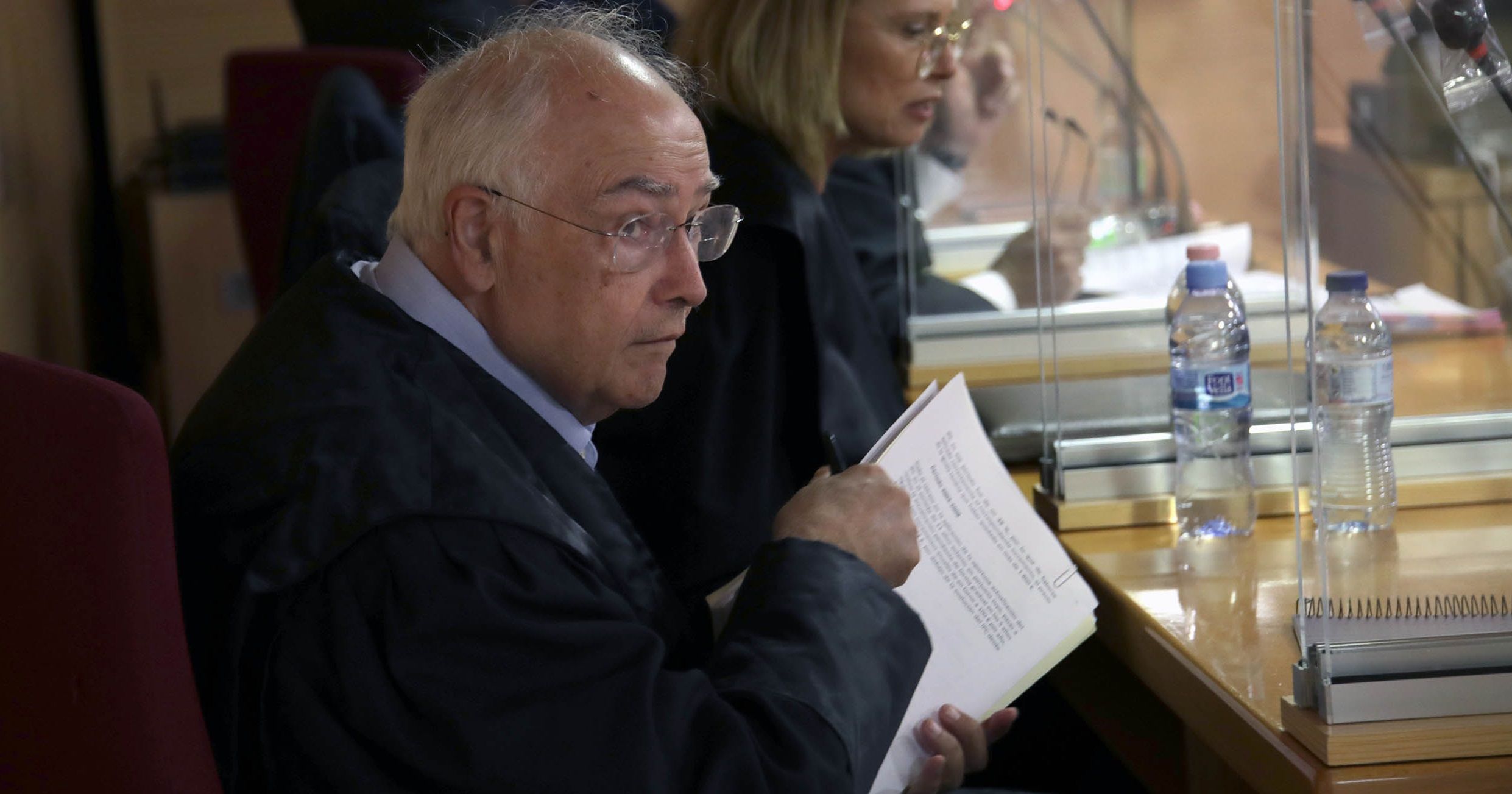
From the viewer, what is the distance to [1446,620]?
949 millimetres

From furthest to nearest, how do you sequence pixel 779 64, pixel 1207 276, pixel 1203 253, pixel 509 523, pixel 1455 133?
pixel 779 64 < pixel 1203 253 < pixel 1207 276 < pixel 1455 133 < pixel 509 523

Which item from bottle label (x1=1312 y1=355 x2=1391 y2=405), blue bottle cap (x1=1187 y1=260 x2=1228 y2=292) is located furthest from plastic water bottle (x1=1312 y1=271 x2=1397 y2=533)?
blue bottle cap (x1=1187 y1=260 x2=1228 y2=292)

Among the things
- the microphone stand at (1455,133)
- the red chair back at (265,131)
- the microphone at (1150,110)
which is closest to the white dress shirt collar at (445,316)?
the microphone stand at (1455,133)

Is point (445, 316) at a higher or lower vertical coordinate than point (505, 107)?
lower

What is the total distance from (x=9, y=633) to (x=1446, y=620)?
0.86 m

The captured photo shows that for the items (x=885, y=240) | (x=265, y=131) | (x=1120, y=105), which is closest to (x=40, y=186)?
(x=265, y=131)

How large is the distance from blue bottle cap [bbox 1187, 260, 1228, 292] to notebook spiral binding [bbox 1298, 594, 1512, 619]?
26.4 inches

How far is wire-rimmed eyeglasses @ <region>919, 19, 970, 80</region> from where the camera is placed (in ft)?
6.49

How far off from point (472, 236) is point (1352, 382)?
0.68m

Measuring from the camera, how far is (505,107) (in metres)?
1.09

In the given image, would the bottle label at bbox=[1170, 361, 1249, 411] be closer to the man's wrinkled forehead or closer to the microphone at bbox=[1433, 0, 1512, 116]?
the microphone at bbox=[1433, 0, 1512, 116]

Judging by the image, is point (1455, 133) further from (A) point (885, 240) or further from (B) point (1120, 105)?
(A) point (885, 240)

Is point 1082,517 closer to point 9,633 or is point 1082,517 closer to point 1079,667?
point 1079,667

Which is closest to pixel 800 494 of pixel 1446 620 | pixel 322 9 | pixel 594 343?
pixel 594 343
